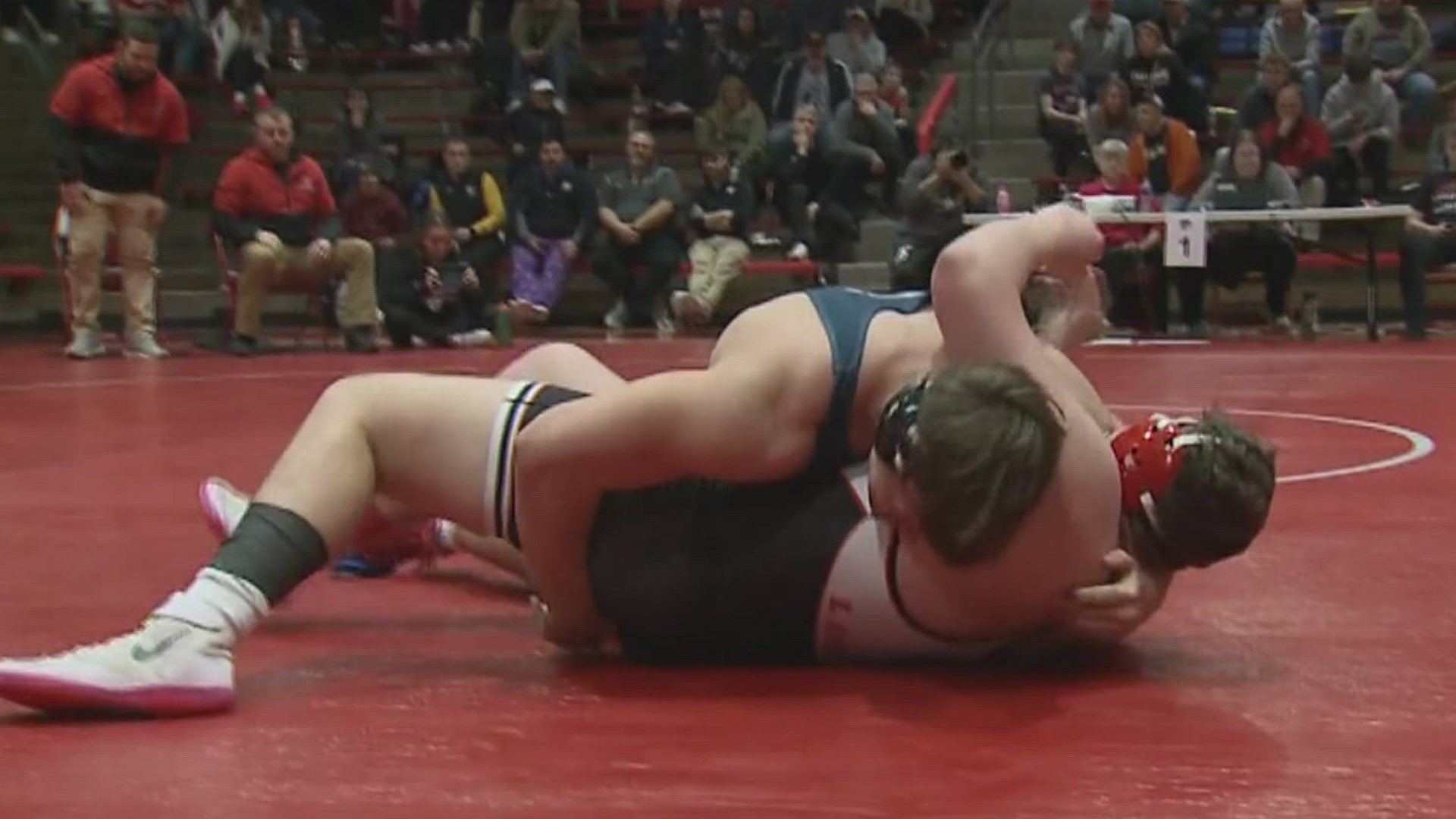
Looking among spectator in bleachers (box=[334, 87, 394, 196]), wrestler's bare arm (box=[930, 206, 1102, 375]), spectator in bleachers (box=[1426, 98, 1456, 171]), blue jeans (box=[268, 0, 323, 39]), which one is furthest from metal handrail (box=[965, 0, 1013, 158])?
wrestler's bare arm (box=[930, 206, 1102, 375])

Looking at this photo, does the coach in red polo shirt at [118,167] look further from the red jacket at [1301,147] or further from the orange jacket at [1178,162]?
the red jacket at [1301,147]

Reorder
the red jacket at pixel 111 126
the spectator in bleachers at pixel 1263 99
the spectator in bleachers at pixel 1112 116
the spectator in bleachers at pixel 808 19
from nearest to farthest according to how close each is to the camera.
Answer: the red jacket at pixel 111 126
the spectator in bleachers at pixel 1263 99
the spectator in bleachers at pixel 1112 116
the spectator in bleachers at pixel 808 19

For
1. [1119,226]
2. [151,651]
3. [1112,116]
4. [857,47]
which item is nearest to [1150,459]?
[151,651]

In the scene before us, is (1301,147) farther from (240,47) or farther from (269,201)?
(240,47)

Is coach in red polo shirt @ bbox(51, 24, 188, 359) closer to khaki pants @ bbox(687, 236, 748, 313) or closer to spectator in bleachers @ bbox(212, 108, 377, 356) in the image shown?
spectator in bleachers @ bbox(212, 108, 377, 356)

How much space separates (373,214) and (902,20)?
13.2ft

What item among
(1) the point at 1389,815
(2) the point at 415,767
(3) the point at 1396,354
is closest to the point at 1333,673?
(1) the point at 1389,815

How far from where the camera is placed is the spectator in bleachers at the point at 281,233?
870 cm

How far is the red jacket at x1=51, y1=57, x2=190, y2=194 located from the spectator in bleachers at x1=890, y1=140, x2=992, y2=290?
3.30m

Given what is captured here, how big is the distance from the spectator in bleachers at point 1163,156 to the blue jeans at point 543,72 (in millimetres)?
4028

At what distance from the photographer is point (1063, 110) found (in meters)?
10.6

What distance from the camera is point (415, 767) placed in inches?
63.9

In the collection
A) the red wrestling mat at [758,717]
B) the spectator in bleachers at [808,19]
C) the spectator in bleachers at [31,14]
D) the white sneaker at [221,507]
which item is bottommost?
the red wrestling mat at [758,717]

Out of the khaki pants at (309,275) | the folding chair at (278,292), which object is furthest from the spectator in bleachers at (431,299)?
the folding chair at (278,292)
